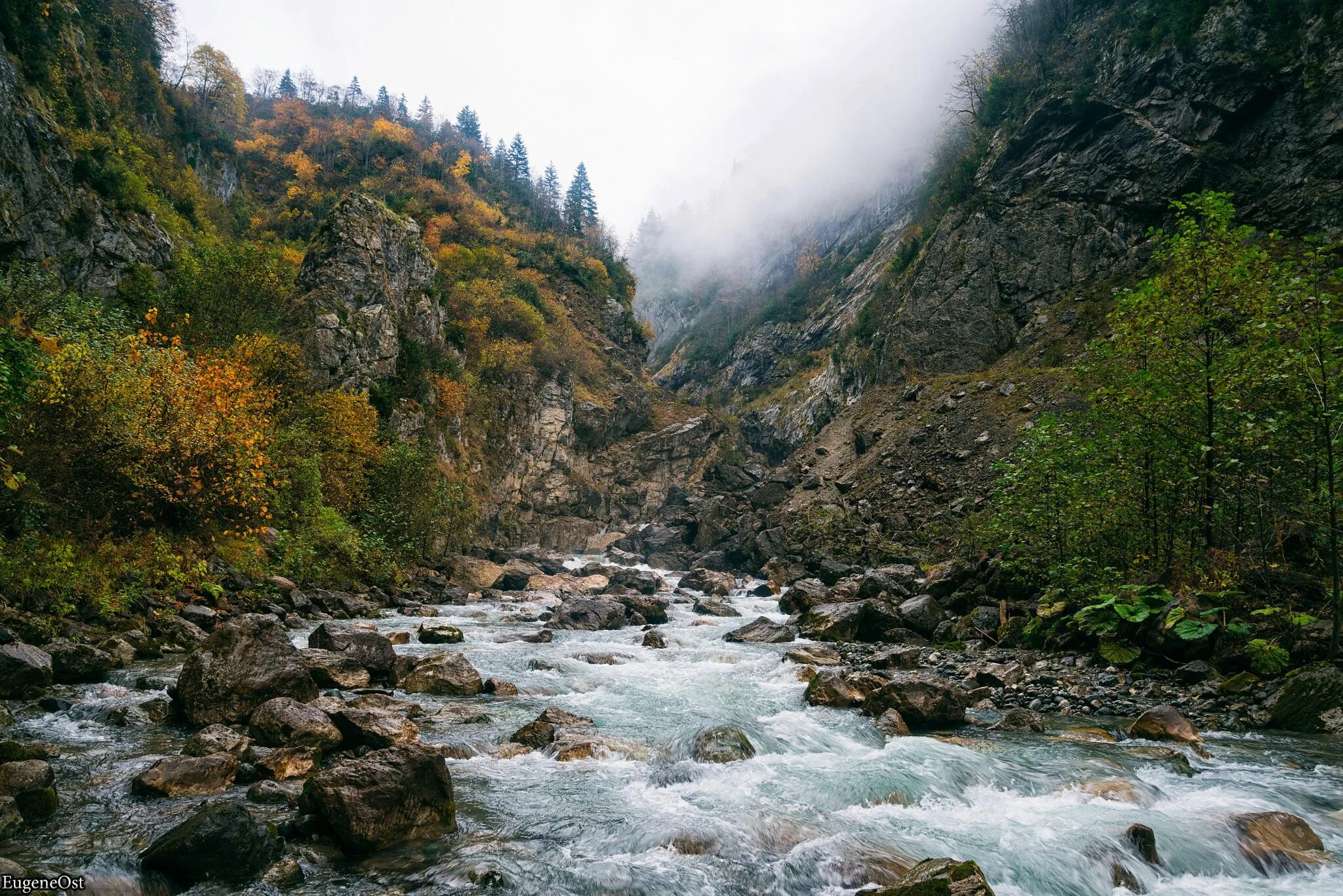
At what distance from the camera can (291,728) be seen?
25.7 ft

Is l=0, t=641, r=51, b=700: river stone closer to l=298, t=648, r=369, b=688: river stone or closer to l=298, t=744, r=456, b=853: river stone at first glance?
l=298, t=648, r=369, b=688: river stone

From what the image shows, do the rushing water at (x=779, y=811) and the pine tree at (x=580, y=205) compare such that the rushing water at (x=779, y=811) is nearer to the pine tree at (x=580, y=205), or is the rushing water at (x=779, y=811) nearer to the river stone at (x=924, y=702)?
the river stone at (x=924, y=702)

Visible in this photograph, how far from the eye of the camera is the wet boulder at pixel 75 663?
9500 mm

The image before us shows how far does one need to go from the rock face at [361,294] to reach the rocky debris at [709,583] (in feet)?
75.4

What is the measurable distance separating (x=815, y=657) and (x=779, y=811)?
8.63 metres

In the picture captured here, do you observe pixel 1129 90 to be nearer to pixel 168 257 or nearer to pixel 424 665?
pixel 424 665

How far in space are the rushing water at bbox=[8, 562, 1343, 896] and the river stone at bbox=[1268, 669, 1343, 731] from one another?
49cm

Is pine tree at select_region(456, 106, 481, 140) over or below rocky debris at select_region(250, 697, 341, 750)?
over

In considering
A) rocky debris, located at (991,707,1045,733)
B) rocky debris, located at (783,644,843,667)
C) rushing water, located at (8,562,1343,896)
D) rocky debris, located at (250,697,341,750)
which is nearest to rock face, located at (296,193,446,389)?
rushing water, located at (8,562,1343,896)

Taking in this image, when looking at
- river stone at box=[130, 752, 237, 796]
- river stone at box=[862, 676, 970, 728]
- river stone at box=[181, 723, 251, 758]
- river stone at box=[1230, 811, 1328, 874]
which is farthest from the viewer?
river stone at box=[862, 676, 970, 728]

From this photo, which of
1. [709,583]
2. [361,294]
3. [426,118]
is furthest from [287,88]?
[709,583]

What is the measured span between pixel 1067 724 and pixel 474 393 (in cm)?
4881

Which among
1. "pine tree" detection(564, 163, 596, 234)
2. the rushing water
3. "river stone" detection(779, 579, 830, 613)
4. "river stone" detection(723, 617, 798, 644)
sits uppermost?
"pine tree" detection(564, 163, 596, 234)

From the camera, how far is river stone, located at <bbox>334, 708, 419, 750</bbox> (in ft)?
26.4
